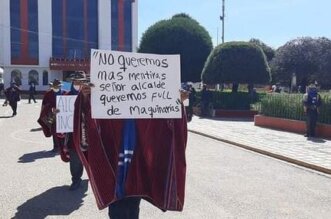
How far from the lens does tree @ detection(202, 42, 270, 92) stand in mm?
26016

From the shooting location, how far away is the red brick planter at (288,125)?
50.6 ft

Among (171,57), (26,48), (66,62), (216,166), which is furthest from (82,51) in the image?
(171,57)

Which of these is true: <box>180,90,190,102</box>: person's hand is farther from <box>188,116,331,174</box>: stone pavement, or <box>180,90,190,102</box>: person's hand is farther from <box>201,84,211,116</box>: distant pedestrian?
<box>201,84,211,116</box>: distant pedestrian

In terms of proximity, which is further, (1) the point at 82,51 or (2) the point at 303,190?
(1) the point at 82,51

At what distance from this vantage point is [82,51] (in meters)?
62.9

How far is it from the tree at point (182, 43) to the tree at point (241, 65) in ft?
50.5

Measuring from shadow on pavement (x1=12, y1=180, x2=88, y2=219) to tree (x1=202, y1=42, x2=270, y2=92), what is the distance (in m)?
19.2

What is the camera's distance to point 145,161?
393 cm

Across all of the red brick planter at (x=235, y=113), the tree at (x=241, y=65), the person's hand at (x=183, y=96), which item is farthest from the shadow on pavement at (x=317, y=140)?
the tree at (x=241, y=65)

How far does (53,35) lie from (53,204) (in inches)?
2313

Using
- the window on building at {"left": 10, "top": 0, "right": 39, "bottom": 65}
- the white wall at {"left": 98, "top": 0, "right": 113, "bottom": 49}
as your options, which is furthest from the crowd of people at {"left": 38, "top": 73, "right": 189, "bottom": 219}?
the white wall at {"left": 98, "top": 0, "right": 113, "bottom": 49}

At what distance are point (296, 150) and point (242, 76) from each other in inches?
551

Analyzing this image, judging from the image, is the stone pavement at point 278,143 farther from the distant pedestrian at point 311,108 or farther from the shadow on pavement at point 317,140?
the distant pedestrian at point 311,108

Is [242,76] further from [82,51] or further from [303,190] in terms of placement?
[82,51]
